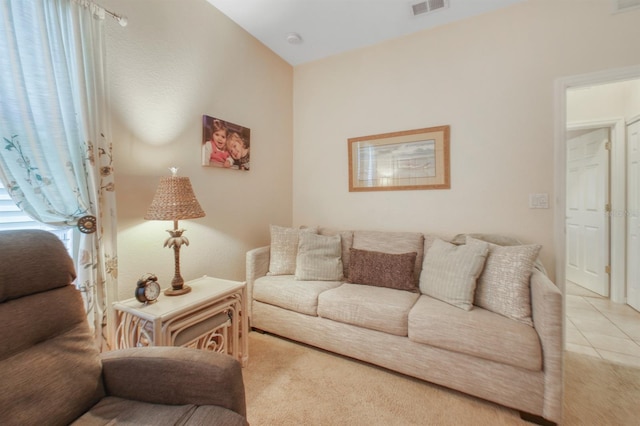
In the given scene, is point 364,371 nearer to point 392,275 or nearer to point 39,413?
point 392,275

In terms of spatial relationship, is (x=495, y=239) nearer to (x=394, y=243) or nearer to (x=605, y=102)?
(x=394, y=243)

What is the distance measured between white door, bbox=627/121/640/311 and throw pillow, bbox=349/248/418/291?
99.4 inches

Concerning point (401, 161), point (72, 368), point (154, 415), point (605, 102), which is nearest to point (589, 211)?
point (605, 102)

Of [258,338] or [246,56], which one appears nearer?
[258,338]

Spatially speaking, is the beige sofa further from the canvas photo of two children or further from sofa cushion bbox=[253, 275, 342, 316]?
the canvas photo of two children

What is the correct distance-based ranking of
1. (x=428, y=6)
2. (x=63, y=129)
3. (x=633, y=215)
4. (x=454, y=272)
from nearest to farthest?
(x=63, y=129) < (x=454, y=272) < (x=428, y=6) < (x=633, y=215)

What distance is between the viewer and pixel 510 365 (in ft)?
4.77

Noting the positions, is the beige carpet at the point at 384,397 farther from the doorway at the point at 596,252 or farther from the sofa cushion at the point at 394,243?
the sofa cushion at the point at 394,243

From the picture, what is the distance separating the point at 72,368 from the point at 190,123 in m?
1.72

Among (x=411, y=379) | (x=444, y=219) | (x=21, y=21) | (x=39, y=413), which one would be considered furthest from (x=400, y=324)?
(x=21, y=21)

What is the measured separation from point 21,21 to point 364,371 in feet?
8.71

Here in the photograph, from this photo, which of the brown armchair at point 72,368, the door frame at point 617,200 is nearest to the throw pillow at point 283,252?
the brown armchair at point 72,368

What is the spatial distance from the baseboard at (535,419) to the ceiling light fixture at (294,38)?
131 inches

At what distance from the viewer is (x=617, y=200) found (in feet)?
9.88
